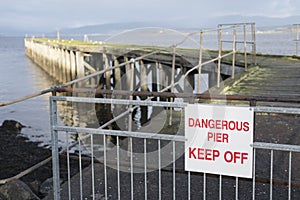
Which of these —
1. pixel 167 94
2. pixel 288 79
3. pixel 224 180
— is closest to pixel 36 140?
pixel 288 79

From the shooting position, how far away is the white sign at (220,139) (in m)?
3.14

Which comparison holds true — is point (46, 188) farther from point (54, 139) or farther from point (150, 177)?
point (54, 139)

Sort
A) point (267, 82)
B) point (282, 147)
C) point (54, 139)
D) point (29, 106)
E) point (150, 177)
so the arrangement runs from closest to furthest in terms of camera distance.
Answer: point (282, 147) → point (54, 139) → point (150, 177) → point (267, 82) → point (29, 106)

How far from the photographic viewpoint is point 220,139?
3188 mm

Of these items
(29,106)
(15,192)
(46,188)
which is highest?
(15,192)

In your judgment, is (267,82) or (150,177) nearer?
(150,177)

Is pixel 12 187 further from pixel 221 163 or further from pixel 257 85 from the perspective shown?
pixel 257 85

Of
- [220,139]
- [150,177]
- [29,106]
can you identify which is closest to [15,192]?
[150,177]

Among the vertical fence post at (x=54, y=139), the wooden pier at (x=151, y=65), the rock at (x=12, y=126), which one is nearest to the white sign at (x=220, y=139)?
the vertical fence post at (x=54, y=139)

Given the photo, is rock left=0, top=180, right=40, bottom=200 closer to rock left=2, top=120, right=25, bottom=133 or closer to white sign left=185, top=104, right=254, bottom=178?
white sign left=185, top=104, right=254, bottom=178

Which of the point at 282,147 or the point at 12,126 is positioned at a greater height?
the point at 282,147

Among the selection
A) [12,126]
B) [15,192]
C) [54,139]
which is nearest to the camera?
[54,139]

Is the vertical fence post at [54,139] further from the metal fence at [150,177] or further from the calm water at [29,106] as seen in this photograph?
the calm water at [29,106]

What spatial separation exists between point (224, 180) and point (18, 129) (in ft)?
41.8
